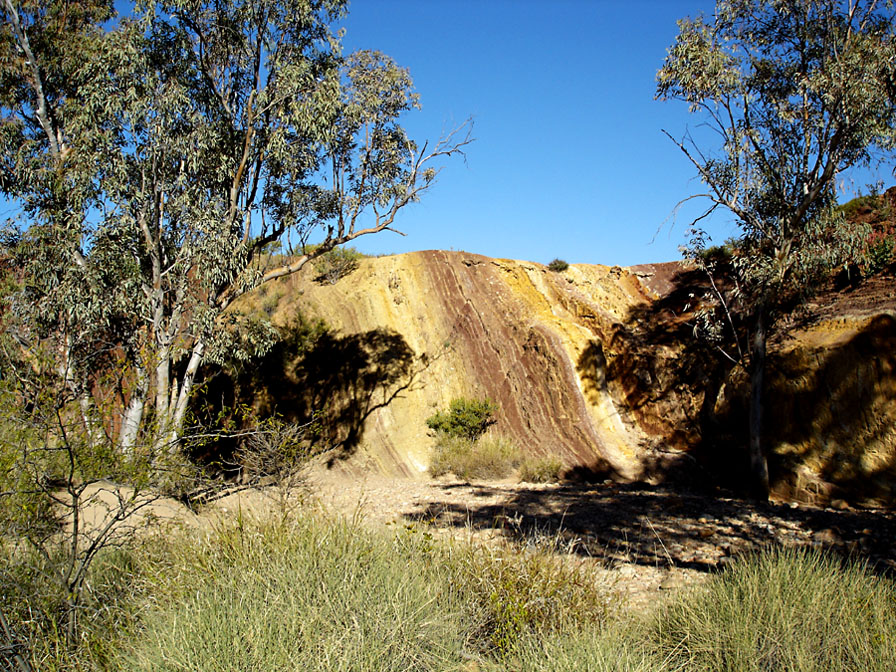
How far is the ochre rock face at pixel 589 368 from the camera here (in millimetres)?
10117

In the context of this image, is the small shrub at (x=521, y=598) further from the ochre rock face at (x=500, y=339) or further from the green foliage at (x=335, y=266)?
the green foliage at (x=335, y=266)

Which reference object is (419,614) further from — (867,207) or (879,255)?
(867,207)

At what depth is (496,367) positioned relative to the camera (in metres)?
15.7

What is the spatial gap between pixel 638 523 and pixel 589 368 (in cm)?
673

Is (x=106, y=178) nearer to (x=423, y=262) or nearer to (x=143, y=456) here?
(x=143, y=456)

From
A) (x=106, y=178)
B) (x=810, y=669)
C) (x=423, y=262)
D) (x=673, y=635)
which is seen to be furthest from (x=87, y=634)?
(x=423, y=262)

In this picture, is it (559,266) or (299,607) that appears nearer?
(299,607)

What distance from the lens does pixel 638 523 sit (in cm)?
832

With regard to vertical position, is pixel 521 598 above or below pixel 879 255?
below

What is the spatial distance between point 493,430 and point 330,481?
4045mm

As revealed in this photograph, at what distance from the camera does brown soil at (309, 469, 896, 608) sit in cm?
623

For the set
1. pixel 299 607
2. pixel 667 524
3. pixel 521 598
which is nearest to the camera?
pixel 299 607

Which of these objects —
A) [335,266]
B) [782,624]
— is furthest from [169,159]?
[782,624]

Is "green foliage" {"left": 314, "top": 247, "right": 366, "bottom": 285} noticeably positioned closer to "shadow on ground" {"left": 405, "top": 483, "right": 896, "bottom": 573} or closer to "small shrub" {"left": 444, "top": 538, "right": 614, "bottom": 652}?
"shadow on ground" {"left": 405, "top": 483, "right": 896, "bottom": 573}
